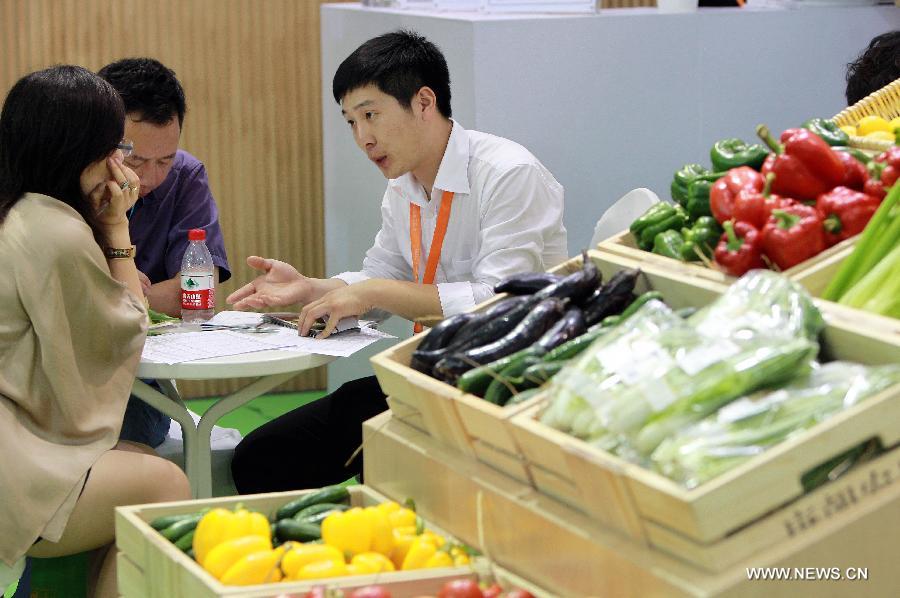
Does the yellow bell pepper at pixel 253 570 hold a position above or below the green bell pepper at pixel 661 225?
below

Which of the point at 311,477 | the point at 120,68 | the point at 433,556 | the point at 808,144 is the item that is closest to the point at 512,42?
the point at 120,68

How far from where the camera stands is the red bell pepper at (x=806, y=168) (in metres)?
2.21

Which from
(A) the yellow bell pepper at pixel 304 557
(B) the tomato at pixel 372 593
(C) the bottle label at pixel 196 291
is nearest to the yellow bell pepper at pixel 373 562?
(A) the yellow bell pepper at pixel 304 557

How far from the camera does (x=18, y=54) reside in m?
5.59

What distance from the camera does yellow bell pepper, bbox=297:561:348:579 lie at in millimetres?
1854

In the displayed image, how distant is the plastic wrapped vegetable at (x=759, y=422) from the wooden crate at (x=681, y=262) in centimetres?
37

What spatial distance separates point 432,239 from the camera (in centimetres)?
367

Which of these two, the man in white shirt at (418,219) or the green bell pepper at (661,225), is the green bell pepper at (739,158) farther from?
the man in white shirt at (418,219)

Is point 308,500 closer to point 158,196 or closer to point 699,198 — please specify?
point 699,198

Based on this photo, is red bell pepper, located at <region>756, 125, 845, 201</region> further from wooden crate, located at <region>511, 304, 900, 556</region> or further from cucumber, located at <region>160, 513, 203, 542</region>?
cucumber, located at <region>160, 513, 203, 542</region>

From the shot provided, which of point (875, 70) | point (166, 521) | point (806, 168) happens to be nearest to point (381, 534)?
point (166, 521)

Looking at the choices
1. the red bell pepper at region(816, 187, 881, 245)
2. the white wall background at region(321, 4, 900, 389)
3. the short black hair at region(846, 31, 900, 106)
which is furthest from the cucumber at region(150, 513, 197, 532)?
the short black hair at region(846, 31, 900, 106)

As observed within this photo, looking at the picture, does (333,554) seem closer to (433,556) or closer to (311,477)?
(433,556)

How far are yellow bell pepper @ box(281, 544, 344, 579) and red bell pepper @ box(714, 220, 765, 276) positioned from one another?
79cm
